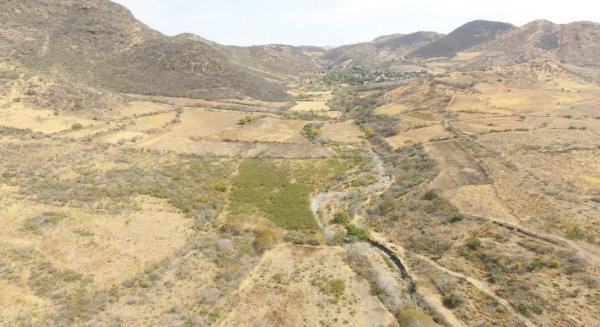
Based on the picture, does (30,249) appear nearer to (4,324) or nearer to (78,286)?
(78,286)

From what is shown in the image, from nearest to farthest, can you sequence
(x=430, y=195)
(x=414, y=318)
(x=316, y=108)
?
(x=414, y=318) < (x=430, y=195) < (x=316, y=108)

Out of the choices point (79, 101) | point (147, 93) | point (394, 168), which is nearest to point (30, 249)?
point (394, 168)

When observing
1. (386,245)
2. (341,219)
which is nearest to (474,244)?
(386,245)

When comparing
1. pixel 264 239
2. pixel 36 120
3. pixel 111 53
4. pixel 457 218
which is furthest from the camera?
pixel 111 53

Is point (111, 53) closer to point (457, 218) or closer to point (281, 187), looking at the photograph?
point (281, 187)

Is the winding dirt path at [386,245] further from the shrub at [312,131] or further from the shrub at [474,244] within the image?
the shrub at [312,131]

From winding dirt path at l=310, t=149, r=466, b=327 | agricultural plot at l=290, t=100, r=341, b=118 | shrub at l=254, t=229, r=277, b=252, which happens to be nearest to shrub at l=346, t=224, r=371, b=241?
winding dirt path at l=310, t=149, r=466, b=327

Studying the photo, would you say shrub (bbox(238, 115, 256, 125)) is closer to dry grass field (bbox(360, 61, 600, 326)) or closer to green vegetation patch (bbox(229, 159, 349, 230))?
green vegetation patch (bbox(229, 159, 349, 230))
